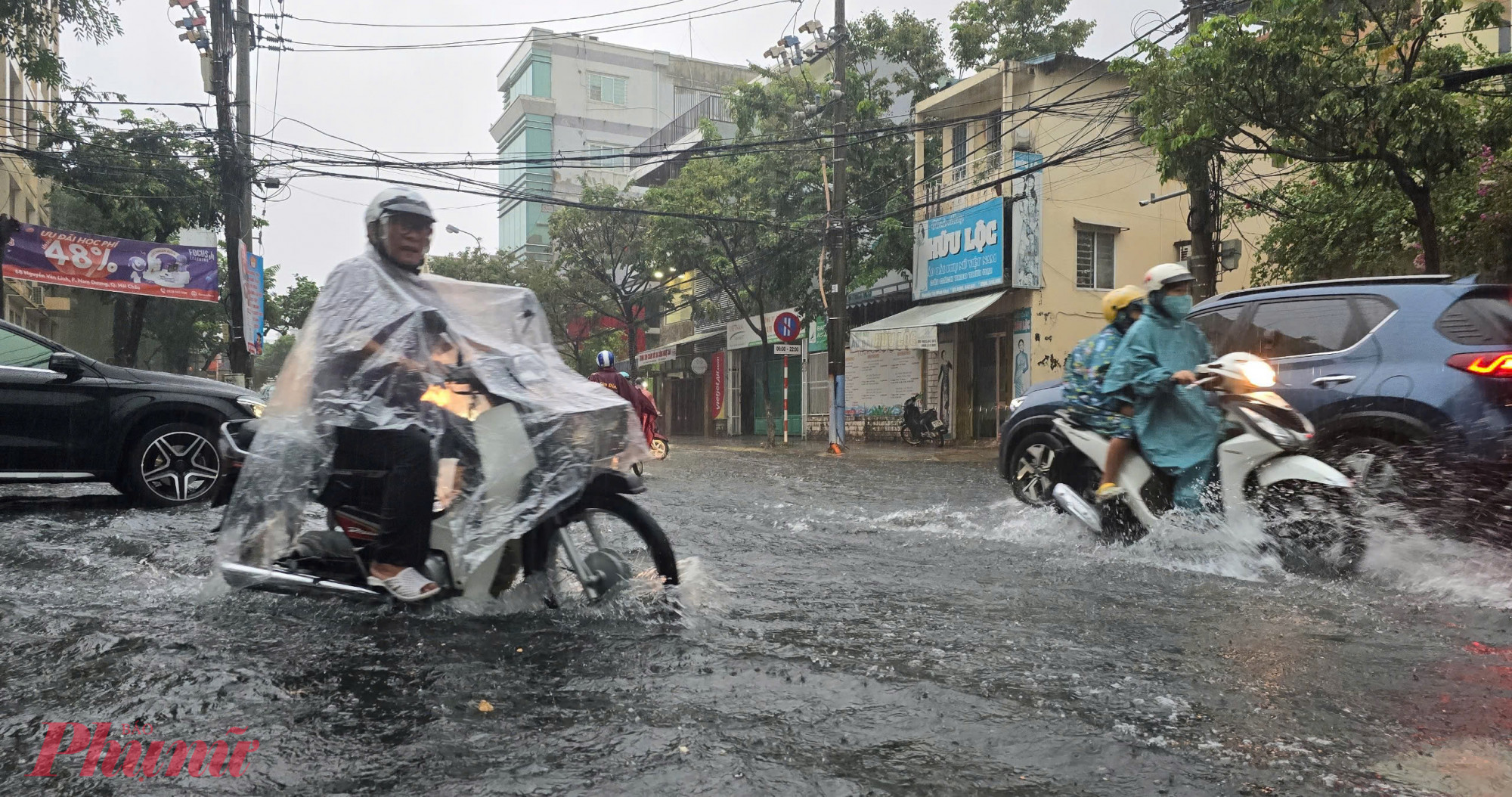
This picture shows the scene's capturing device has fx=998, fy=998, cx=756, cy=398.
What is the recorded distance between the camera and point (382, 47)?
21.3 metres

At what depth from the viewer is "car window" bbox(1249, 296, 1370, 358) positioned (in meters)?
5.25

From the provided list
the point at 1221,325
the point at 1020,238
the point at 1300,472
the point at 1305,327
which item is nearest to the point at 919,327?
the point at 1020,238

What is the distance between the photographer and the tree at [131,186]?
2098cm

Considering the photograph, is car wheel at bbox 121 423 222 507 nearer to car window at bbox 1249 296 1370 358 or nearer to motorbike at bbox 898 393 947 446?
car window at bbox 1249 296 1370 358

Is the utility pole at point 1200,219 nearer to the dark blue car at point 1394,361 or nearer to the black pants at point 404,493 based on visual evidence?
the dark blue car at point 1394,361

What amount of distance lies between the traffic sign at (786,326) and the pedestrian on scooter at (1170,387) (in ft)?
49.3

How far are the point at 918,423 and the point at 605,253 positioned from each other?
15.8 metres

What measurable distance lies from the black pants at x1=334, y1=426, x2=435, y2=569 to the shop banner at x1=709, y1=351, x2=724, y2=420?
3046cm

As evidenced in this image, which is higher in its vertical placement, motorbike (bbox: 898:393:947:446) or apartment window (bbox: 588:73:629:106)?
apartment window (bbox: 588:73:629:106)

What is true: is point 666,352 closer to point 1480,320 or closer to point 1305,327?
point 1305,327

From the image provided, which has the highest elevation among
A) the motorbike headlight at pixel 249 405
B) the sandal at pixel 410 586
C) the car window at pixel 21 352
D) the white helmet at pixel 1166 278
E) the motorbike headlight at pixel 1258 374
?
the white helmet at pixel 1166 278

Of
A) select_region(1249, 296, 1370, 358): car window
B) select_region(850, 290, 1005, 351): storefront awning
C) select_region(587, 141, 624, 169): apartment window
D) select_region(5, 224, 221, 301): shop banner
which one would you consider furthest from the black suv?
select_region(850, 290, 1005, 351): storefront awning

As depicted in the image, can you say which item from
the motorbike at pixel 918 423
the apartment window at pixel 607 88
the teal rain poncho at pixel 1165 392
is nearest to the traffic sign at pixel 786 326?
the motorbike at pixel 918 423

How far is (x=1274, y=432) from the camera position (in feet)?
14.9
